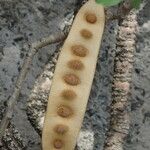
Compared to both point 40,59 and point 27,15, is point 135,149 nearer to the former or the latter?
point 40,59

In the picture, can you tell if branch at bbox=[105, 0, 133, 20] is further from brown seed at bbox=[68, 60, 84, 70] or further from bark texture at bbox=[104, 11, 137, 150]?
brown seed at bbox=[68, 60, 84, 70]

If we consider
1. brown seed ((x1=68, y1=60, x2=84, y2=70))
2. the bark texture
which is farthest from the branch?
brown seed ((x1=68, y1=60, x2=84, y2=70))

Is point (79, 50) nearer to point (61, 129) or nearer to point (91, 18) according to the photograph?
point (91, 18)

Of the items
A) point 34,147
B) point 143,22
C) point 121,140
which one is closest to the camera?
point 121,140

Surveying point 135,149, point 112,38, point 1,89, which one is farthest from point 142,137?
point 1,89

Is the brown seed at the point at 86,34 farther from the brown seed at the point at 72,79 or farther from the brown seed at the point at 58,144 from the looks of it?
the brown seed at the point at 58,144

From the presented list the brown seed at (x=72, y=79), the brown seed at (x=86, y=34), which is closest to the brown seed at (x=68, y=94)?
the brown seed at (x=72, y=79)

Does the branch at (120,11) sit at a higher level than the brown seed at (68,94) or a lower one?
higher
